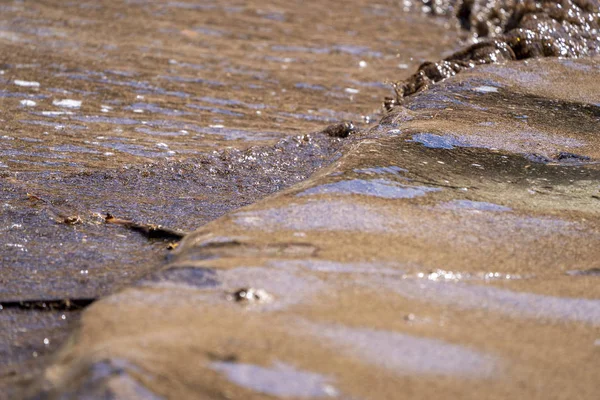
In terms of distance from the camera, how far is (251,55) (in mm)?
7652

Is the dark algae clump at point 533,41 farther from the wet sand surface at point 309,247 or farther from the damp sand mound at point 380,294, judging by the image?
the damp sand mound at point 380,294

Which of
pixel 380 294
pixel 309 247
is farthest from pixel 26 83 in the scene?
pixel 380 294

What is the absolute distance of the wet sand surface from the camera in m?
1.76

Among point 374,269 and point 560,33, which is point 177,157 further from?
point 560,33

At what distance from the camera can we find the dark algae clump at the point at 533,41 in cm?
553

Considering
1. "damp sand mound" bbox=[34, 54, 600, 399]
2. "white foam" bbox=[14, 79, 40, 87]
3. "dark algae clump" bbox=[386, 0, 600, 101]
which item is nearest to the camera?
"damp sand mound" bbox=[34, 54, 600, 399]

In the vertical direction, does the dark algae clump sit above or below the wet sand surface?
above

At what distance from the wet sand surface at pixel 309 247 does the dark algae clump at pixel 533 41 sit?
1.84ft

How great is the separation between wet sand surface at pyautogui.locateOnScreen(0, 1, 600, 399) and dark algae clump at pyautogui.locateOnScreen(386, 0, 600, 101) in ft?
1.84

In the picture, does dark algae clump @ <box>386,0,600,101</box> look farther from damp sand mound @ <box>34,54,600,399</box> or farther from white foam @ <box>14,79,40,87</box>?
white foam @ <box>14,79,40,87</box>

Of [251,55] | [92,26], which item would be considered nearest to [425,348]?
[251,55]

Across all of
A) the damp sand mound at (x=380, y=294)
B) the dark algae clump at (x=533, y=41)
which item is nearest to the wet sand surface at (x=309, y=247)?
the damp sand mound at (x=380, y=294)

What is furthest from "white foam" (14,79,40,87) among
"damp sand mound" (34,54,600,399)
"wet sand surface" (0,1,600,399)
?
"damp sand mound" (34,54,600,399)

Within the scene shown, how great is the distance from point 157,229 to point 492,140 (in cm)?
153
